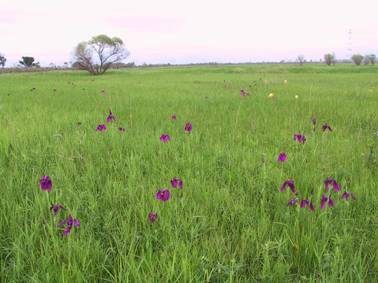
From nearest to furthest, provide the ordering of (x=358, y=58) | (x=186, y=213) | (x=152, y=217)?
(x=152, y=217), (x=186, y=213), (x=358, y=58)

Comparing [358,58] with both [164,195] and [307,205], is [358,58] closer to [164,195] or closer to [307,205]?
[307,205]

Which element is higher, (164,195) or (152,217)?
(164,195)

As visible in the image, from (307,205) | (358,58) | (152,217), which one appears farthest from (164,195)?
(358,58)

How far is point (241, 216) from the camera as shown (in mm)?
1786

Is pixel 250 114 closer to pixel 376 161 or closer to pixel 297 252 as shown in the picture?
pixel 376 161

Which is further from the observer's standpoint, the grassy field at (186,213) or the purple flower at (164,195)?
the purple flower at (164,195)

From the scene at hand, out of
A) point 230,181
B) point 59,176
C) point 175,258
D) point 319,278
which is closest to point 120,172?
point 59,176

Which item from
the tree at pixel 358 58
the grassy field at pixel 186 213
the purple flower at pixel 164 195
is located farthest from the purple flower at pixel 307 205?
the tree at pixel 358 58

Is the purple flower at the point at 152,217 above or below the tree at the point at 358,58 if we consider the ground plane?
below

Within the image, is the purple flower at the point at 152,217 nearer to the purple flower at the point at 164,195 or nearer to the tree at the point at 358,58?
the purple flower at the point at 164,195

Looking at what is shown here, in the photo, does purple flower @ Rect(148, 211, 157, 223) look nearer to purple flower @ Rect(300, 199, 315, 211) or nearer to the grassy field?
the grassy field

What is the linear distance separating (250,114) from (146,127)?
2.04 meters

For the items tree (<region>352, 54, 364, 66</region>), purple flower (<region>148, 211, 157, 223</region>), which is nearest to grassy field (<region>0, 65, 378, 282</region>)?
purple flower (<region>148, 211, 157, 223</region>)

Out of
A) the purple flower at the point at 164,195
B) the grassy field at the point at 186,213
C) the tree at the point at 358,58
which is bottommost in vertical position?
the grassy field at the point at 186,213
